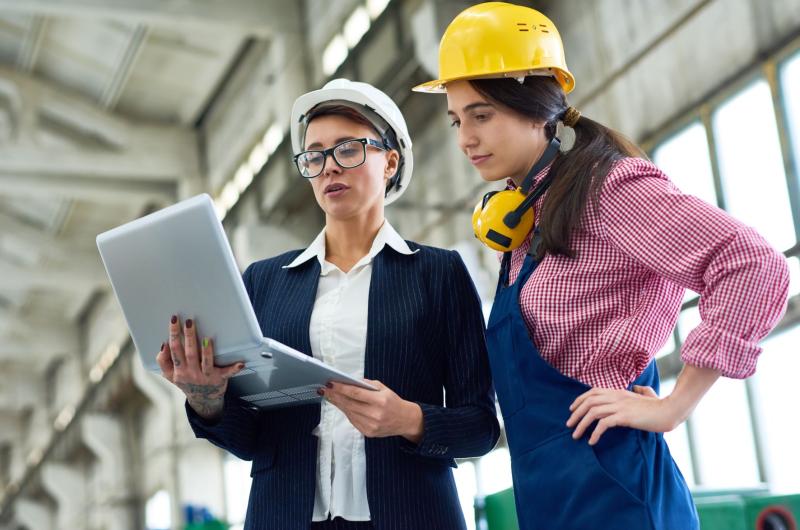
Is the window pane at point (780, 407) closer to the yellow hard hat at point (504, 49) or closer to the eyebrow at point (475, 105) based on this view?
the yellow hard hat at point (504, 49)

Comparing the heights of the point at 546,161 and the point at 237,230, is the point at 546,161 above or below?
below

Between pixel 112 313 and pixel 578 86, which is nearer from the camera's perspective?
pixel 578 86

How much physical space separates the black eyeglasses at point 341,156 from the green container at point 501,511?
0.97 m

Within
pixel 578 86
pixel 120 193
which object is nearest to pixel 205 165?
pixel 120 193

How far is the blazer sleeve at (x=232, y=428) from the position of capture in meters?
2.58

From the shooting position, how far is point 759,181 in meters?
7.32

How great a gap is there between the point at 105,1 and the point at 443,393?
468 inches

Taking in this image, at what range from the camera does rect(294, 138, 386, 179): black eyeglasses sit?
275 centimetres

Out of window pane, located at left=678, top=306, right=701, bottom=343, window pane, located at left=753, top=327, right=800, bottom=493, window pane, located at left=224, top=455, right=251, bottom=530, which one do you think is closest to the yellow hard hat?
window pane, located at left=753, top=327, right=800, bottom=493

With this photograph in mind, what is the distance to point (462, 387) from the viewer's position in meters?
2.65

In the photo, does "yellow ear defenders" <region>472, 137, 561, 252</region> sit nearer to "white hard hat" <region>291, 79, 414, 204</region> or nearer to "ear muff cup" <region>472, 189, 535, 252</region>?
"ear muff cup" <region>472, 189, 535, 252</region>

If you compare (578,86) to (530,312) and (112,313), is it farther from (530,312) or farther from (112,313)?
(112,313)

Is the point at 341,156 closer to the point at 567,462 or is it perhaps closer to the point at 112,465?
the point at 567,462

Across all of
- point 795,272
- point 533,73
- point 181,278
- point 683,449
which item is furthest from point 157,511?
point 533,73
